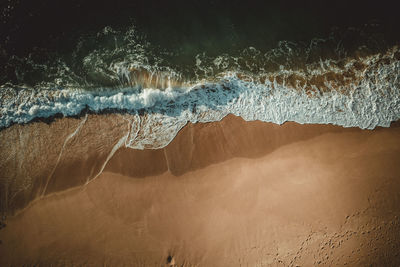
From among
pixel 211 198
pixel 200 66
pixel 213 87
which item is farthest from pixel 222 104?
pixel 211 198

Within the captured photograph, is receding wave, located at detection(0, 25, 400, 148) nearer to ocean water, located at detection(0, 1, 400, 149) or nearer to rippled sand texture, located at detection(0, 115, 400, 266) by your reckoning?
ocean water, located at detection(0, 1, 400, 149)

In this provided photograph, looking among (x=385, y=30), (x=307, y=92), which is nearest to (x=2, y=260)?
(x=307, y=92)

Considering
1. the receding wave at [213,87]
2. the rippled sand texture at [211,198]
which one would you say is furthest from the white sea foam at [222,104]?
the rippled sand texture at [211,198]

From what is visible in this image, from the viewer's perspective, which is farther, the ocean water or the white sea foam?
the ocean water

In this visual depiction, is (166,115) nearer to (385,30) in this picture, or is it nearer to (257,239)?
(257,239)

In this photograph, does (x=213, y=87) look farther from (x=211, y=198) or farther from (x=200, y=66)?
(x=211, y=198)

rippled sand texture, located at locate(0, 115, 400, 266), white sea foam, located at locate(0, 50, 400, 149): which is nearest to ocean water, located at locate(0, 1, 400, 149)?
white sea foam, located at locate(0, 50, 400, 149)
